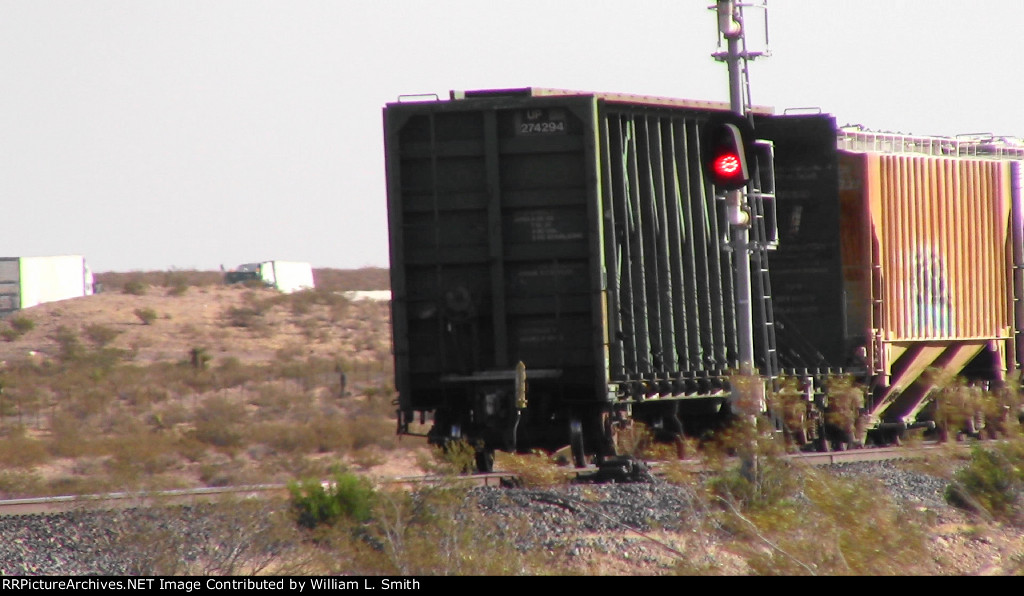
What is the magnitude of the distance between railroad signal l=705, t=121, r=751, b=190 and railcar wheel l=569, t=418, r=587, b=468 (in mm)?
4451

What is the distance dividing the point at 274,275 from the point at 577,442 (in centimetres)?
5995

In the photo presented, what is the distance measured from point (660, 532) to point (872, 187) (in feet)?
25.8

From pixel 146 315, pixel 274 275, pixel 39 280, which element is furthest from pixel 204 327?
pixel 274 275

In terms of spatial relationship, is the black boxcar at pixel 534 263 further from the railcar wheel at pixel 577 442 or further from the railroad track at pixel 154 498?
the railroad track at pixel 154 498

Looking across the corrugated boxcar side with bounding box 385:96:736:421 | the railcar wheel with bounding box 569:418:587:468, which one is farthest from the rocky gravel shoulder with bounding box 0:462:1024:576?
the corrugated boxcar side with bounding box 385:96:736:421

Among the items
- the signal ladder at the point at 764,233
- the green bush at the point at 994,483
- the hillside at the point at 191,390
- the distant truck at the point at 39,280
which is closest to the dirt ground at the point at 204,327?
the hillside at the point at 191,390

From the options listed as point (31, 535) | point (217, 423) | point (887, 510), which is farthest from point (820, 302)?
point (217, 423)

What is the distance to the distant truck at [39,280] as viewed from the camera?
60750 millimetres

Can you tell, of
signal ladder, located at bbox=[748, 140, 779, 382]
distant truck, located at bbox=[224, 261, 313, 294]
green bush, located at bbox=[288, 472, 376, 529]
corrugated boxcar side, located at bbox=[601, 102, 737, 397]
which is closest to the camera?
green bush, located at bbox=[288, 472, 376, 529]

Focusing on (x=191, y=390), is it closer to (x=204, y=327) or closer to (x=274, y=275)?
(x=204, y=327)

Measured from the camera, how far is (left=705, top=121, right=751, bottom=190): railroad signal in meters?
11.3

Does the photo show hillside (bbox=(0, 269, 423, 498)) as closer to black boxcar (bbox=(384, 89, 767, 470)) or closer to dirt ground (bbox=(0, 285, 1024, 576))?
dirt ground (bbox=(0, 285, 1024, 576))

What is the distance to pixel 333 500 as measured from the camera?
11859 mm
